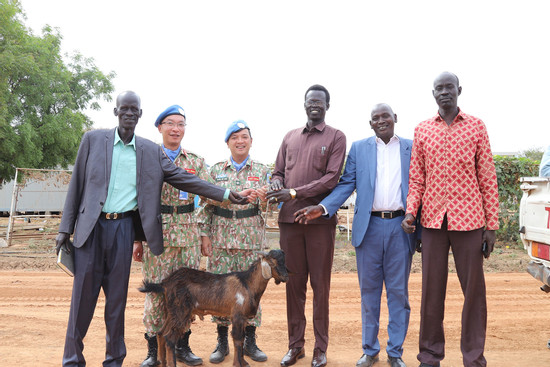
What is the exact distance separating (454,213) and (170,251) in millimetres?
2812

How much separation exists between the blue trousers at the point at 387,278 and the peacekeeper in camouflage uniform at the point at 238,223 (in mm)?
1153

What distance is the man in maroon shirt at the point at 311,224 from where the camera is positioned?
469 cm

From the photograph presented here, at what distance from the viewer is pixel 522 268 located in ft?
35.9

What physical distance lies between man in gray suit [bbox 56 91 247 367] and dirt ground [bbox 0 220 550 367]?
0.99 m

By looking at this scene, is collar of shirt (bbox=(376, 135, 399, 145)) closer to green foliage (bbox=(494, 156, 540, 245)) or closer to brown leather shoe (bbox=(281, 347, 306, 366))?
brown leather shoe (bbox=(281, 347, 306, 366))

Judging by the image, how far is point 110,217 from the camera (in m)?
3.98

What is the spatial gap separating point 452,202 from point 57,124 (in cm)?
1976

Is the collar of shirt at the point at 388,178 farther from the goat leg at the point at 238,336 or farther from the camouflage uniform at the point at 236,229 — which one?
the goat leg at the point at 238,336

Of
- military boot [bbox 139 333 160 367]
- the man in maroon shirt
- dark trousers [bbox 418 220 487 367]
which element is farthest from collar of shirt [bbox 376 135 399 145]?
military boot [bbox 139 333 160 367]

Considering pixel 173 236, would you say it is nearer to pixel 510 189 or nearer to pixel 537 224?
pixel 537 224

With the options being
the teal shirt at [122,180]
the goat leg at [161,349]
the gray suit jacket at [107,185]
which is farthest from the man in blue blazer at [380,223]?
the goat leg at [161,349]

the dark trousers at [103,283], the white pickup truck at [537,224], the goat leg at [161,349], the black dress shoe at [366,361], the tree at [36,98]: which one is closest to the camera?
the dark trousers at [103,283]

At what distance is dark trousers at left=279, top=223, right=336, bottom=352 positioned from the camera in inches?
185

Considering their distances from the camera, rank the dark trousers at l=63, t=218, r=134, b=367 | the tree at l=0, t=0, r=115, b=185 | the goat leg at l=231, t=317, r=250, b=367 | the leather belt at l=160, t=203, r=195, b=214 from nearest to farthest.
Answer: the dark trousers at l=63, t=218, r=134, b=367, the goat leg at l=231, t=317, r=250, b=367, the leather belt at l=160, t=203, r=195, b=214, the tree at l=0, t=0, r=115, b=185
